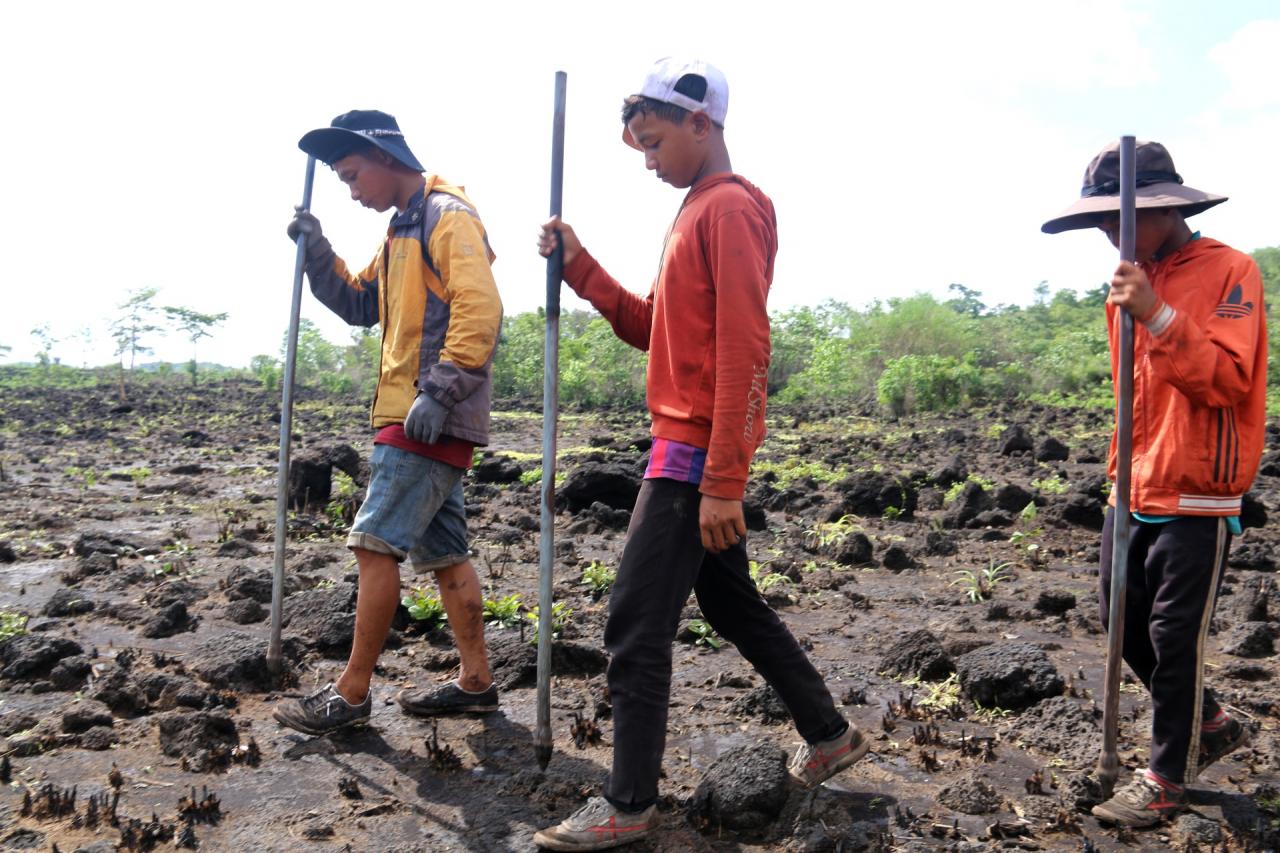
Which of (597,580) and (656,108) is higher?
(656,108)

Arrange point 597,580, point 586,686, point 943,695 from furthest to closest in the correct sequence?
1. point 597,580
2. point 586,686
3. point 943,695

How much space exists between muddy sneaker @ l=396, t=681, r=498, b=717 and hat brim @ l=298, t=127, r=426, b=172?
201cm

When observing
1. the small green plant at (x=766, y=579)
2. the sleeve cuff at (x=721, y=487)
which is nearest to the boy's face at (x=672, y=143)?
the sleeve cuff at (x=721, y=487)

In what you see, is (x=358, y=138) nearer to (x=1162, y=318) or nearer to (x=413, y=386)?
(x=413, y=386)

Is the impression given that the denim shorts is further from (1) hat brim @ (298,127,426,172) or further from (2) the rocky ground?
(1) hat brim @ (298,127,426,172)

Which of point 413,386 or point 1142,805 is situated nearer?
point 1142,805

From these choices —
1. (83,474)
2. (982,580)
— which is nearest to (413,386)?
Answer: (982,580)

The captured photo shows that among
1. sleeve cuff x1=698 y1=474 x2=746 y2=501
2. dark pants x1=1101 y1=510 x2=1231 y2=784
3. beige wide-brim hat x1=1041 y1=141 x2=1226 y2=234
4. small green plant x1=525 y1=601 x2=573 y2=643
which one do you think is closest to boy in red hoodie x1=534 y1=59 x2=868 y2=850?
sleeve cuff x1=698 y1=474 x2=746 y2=501

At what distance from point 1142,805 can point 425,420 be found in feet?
8.40

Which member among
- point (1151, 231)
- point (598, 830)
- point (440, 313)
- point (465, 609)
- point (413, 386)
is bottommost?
point (598, 830)

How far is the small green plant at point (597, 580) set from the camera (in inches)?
255

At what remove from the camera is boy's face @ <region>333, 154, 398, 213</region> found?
4.02 metres

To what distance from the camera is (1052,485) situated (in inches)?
411

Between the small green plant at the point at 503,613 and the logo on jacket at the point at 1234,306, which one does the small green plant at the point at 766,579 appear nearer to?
the small green plant at the point at 503,613
